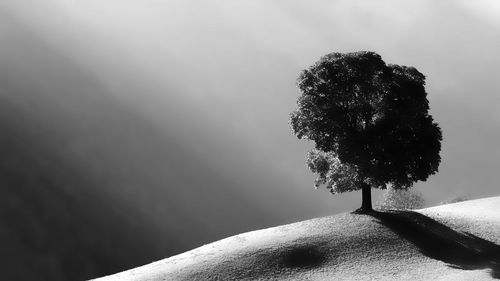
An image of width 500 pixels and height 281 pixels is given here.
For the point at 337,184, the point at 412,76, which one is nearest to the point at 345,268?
the point at 337,184

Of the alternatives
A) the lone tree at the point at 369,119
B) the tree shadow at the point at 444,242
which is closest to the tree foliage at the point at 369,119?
the lone tree at the point at 369,119

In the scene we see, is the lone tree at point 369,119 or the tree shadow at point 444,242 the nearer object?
the tree shadow at point 444,242

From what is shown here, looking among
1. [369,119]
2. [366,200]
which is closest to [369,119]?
[369,119]

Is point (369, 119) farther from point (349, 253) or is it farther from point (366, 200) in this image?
point (349, 253)

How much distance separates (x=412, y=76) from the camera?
58.5 meters

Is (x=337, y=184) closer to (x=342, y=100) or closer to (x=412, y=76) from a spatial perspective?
(x=342, y=100)

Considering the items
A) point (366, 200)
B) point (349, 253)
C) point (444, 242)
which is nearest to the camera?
point (349, 253)

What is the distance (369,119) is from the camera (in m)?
58.2

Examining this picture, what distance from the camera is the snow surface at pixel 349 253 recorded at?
45.2 metres

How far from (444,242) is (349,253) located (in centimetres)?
996

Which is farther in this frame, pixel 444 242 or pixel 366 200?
pixel 366 200

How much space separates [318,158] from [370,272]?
19627 millimetres

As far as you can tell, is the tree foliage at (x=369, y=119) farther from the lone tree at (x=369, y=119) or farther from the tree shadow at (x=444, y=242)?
the tree shadow at (x=444, y=242)

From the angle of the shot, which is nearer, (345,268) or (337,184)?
(345,268)
